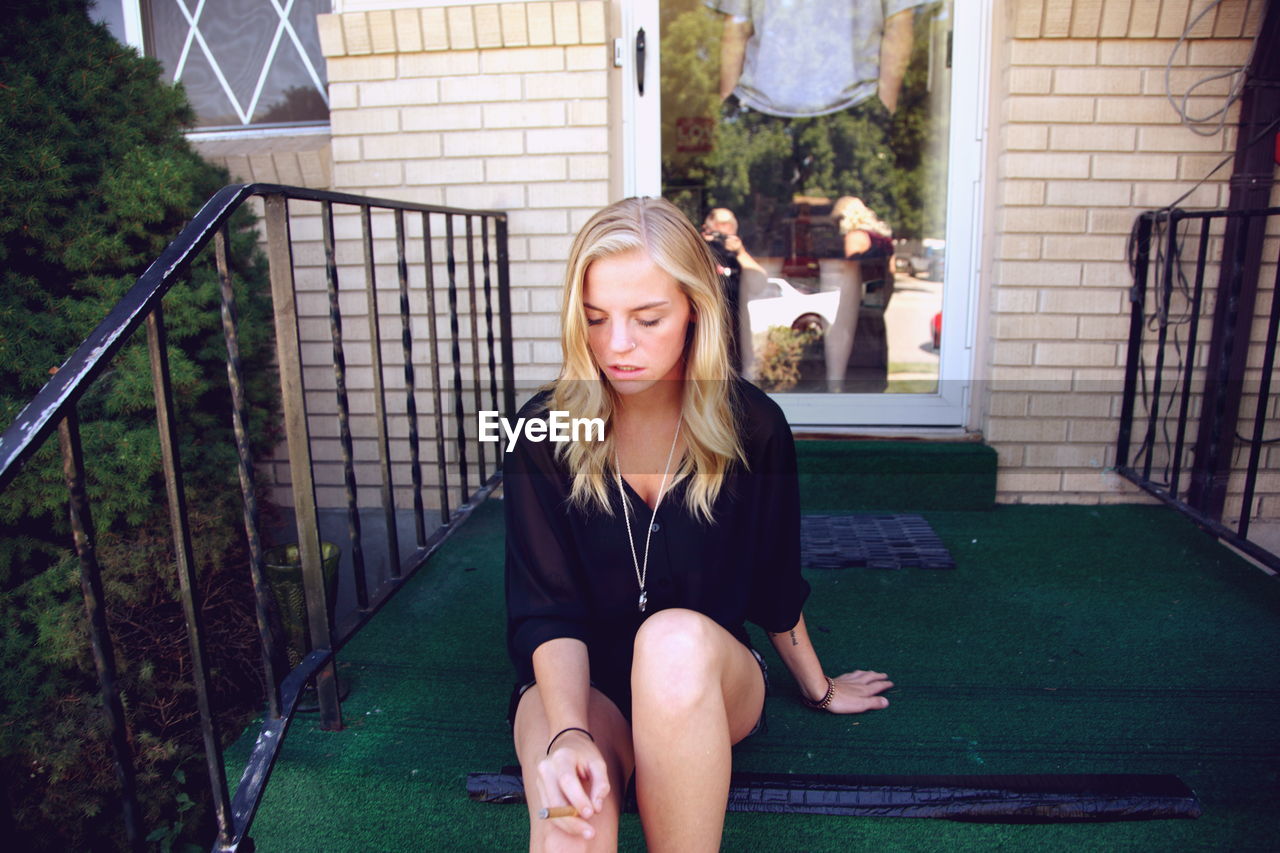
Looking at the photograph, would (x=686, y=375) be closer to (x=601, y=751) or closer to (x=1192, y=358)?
(x=601, y=751)

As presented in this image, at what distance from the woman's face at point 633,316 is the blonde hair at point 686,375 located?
0.02 meters

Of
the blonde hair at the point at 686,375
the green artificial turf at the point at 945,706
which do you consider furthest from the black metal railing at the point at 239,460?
the blonde hair at the point at 686,375

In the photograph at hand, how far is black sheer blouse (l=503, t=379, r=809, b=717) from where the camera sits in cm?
160

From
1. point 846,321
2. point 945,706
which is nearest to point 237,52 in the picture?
point 846,321

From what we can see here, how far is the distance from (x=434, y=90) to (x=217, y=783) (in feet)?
8.54

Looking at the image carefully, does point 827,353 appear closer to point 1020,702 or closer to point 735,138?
point 735,138

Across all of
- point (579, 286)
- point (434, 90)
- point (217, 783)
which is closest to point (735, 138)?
point (434, 90)

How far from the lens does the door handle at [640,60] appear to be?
337 cm

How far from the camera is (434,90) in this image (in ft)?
10.7

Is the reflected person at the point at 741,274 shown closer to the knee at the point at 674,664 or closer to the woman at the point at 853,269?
the woman at the point at 853,269

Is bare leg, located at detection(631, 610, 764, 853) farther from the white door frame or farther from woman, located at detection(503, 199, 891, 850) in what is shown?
the white door frame

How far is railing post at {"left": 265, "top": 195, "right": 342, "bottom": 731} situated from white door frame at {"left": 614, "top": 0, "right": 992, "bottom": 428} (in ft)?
6.42

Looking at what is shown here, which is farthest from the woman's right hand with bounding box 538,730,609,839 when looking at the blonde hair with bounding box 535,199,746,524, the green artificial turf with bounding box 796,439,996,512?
the green artificial turf with bounding box 796,439,996,512

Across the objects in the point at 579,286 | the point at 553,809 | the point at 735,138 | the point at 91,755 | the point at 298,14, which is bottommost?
the point at 91,755
